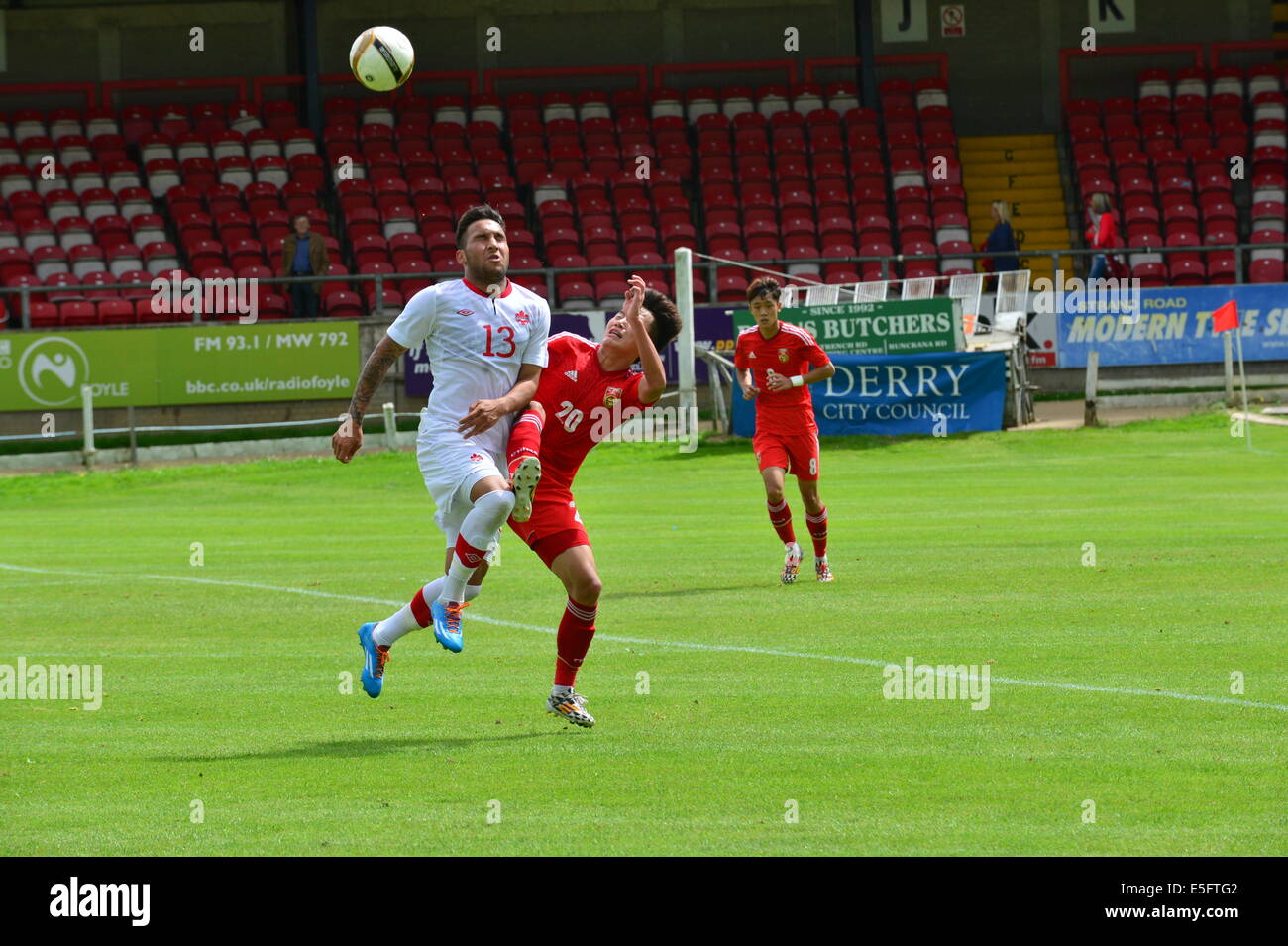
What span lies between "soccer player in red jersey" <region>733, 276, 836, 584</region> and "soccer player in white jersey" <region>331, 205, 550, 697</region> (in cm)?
539

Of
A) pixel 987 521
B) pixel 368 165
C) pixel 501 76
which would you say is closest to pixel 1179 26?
pixel 501 76

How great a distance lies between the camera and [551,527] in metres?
8.25

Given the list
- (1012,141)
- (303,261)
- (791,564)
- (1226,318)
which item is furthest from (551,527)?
(1012,141)

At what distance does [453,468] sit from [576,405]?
0.72 m

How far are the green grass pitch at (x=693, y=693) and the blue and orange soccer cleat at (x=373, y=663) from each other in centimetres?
17

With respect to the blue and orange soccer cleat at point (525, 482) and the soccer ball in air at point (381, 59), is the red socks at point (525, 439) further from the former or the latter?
the soccer ball in air at point (381, 59)

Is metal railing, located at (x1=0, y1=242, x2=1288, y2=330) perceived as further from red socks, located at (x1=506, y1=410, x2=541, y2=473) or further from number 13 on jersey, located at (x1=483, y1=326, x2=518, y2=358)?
red socks, located at (x1=506, y1=410, x2=541, y2=473)

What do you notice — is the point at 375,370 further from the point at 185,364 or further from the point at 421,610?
the point at 185,364

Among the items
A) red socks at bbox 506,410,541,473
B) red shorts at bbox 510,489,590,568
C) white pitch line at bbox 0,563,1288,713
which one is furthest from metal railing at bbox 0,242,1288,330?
red shorts at bbox 510,489,590,568

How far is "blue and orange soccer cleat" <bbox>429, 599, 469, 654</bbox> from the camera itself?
8508mm

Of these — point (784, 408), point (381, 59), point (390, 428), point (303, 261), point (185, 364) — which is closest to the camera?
point (381, 59)

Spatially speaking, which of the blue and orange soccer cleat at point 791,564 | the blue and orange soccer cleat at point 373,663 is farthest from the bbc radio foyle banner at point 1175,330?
the blue and orange soccer cleat at point 373,663

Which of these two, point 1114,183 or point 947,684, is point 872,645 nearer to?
point 947,684

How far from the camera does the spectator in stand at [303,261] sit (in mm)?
29828
